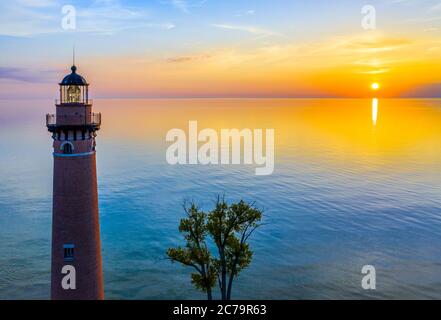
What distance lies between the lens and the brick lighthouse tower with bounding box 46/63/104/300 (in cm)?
2406

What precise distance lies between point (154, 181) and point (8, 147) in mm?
59294

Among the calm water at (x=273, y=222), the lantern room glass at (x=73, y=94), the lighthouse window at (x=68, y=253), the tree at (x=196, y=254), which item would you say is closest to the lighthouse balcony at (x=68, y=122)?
the lantern room glass at (x=73, y=94)

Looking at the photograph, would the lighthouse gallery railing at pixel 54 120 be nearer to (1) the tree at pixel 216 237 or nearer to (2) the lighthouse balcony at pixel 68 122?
(2) the lighthouse balcony at pixel 68 122

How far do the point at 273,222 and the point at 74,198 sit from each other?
40.3 meters

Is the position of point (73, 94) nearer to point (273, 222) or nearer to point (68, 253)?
point (68, 253)

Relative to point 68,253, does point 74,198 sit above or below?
above

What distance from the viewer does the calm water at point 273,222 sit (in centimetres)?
4281

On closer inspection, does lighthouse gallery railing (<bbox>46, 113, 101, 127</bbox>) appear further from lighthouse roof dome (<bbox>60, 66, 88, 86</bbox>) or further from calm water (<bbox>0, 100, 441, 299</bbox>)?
calm water (<bbox>0, 100, 441, 299</bbox>)

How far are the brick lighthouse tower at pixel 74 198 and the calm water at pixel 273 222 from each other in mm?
16528

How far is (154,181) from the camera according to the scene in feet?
273

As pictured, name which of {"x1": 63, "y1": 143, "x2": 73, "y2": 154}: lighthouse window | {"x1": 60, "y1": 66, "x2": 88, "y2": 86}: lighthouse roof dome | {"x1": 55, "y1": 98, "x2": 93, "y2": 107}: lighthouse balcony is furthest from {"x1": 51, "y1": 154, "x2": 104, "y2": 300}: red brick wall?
{"x1": 60, "y1": 66, "x2": 88, "y2": 86}: lighthouse roof dome

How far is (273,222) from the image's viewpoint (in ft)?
197

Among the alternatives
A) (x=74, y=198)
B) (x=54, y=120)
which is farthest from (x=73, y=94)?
(x=74, y=198)

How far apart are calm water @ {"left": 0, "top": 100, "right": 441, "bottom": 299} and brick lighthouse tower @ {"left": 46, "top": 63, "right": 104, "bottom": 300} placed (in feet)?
54.2
